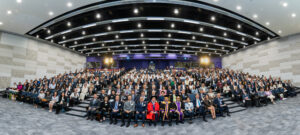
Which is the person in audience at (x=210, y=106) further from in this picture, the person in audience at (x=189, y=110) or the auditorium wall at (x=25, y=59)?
the auditorium wall at (x=25, y=59)

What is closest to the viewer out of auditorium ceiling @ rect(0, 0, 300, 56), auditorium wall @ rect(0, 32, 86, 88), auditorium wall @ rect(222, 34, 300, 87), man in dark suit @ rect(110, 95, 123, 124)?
man in dark suit @ rect(110, 95, 123, 124)

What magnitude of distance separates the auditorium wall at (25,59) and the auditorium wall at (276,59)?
24688 millimetres

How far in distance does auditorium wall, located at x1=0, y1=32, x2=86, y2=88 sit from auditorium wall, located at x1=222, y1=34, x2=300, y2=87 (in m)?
24.7

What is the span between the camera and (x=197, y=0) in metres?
6.33

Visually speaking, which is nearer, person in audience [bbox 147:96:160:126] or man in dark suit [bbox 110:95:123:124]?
person in audience [bbox 147:96:160:126]

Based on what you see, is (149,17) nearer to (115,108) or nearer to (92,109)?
(115,108)

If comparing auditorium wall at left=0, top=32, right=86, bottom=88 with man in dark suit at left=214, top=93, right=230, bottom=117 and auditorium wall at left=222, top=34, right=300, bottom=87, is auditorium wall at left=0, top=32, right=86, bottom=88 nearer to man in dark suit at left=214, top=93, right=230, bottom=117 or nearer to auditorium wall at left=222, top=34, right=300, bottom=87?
man in dark suit at left=214, top=93, right=230, bottom=117

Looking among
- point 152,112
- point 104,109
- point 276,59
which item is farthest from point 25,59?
point 276,59

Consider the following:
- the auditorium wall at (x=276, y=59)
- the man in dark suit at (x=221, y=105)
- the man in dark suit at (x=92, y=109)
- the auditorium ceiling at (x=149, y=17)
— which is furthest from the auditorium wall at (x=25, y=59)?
the auditorium wall at (x=276, y=59)

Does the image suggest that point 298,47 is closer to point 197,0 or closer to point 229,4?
point 229,4

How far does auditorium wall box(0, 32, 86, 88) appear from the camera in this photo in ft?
32.6

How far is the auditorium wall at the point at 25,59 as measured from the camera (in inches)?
391

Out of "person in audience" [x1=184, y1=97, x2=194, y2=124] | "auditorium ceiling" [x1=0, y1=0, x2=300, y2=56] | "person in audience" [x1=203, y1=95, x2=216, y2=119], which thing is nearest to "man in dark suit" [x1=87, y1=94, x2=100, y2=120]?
"person in audience" [x1=184, y1=97, x2=194, y2=124]

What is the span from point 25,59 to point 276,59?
2512 centimetres
